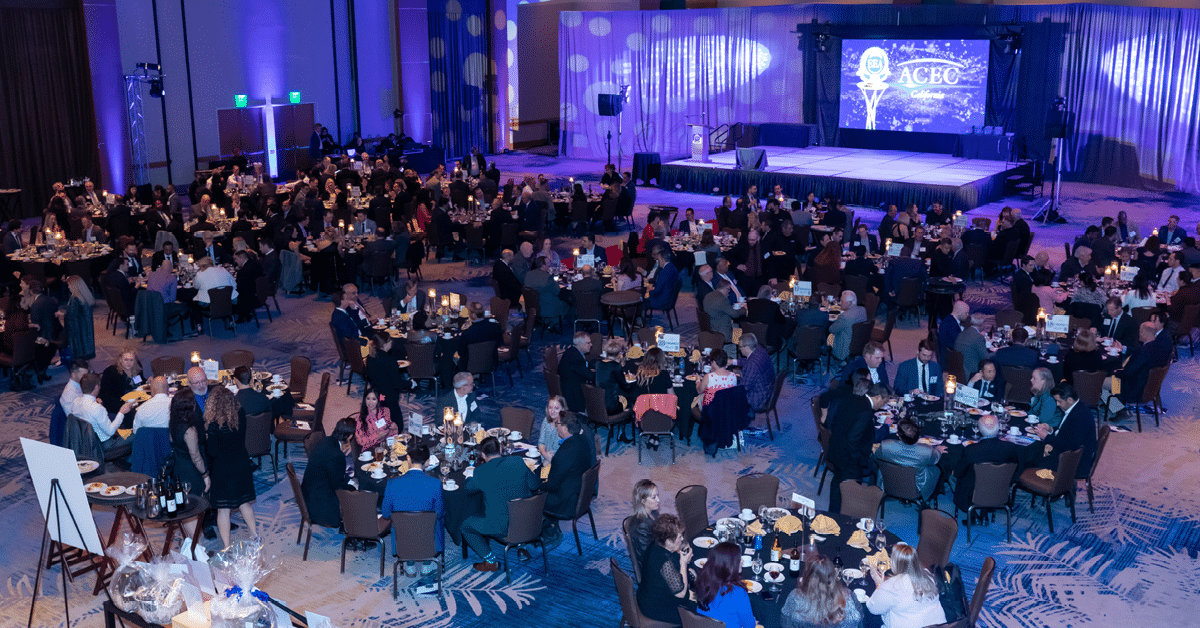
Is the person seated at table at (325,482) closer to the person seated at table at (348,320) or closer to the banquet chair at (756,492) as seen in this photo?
the banquet chair at (756,492)

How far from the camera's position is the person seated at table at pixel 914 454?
26.9 ft

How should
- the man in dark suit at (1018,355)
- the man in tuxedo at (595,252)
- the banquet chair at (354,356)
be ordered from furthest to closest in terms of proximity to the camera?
the man in tuxedo at (595,252) < the banquet chair at (354,356) < the man in dark suit at (1018,355)

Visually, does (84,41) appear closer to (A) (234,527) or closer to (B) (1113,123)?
(A) (234,527)

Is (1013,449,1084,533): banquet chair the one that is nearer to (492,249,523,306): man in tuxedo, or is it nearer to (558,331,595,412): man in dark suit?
(558,331,595,412): man in dark suit

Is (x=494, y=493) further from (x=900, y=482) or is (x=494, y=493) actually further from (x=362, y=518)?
(x=900, y=482)

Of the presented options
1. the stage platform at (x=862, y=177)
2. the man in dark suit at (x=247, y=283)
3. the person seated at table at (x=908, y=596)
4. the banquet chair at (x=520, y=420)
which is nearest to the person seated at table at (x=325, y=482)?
the banquet chair at (x=520, y=420)

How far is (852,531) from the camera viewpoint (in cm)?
703

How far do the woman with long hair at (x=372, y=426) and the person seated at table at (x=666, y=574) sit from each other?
3.13 meters

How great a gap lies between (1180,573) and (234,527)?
7270mm

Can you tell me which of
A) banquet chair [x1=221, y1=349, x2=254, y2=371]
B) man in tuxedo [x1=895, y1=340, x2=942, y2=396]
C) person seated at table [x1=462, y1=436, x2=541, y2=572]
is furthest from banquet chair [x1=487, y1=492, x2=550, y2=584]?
banquet chair [x1=221, y1=349, x2=254, y2=371]

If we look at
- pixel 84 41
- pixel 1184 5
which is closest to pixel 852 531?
pixel 84 41

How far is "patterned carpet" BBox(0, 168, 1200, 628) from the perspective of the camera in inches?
292

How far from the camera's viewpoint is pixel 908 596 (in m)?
5.97

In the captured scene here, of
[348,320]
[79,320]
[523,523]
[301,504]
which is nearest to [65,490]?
[301,504]
